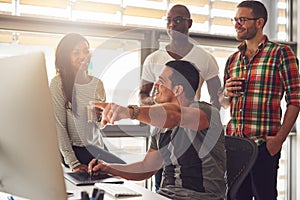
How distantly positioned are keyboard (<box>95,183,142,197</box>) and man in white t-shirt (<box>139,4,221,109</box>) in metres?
1.07

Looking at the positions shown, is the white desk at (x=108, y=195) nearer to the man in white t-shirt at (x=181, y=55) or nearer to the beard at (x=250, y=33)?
the man in white t-shirt at (x=181, y=55)

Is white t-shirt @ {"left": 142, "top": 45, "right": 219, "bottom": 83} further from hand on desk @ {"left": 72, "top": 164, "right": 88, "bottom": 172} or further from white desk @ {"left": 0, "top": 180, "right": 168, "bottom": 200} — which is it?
white desk @ {"left": 0, "top": 180, "right": 168, "bottom": 200}

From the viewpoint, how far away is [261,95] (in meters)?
2.51

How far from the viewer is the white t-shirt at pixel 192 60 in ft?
8.60

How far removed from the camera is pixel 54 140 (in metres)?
0.85

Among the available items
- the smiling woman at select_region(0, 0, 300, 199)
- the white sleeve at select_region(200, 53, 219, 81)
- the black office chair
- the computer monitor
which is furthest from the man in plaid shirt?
the computer monitor

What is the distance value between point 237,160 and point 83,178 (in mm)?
682

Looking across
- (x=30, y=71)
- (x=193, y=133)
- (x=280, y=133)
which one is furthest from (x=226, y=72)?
(x=30, y=71)

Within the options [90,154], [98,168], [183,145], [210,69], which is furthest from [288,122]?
[98,168]

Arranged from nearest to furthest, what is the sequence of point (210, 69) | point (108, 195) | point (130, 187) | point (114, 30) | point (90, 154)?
1. point (108, 195)
2. point (130, 187)
3. point (90, 154)
4. point (210, 69)
5. point (114, 30)

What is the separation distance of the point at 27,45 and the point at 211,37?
148cm

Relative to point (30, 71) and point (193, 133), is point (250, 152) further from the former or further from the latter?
point (30, 71)

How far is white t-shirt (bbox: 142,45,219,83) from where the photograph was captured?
8.60 feet

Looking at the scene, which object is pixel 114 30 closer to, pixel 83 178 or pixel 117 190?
pixel 83 178
